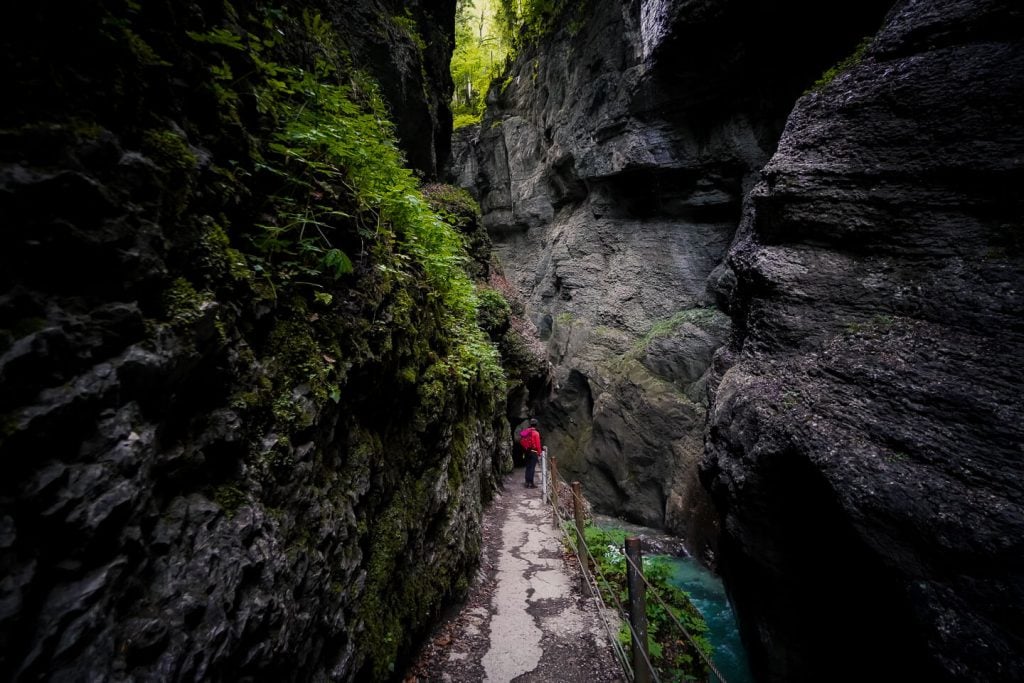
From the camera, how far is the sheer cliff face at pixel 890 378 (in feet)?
14.3

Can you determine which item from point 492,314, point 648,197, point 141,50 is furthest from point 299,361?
point 648,197

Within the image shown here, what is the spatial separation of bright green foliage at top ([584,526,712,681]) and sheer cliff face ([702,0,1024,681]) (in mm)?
1100

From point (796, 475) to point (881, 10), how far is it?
47.1 ft

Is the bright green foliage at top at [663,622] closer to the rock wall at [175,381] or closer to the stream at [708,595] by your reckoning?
the stream at [708,595]

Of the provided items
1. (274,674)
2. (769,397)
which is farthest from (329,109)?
(769,397)

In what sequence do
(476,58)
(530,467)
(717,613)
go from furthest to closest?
(476,58), (530,467), (717,613)

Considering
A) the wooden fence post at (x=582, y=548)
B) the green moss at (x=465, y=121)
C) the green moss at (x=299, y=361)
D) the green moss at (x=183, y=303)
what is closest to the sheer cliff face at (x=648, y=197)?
the green moss at (x=465, y=121)

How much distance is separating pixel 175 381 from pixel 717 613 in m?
12.0

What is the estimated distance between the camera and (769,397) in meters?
6.39

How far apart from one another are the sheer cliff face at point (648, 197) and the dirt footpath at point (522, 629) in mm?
8495

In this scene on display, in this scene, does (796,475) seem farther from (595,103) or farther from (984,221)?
(595,103)

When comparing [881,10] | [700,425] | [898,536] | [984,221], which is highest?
[881,10]

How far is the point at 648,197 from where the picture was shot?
1841cm

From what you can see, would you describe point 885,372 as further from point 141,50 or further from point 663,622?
point 141,50
